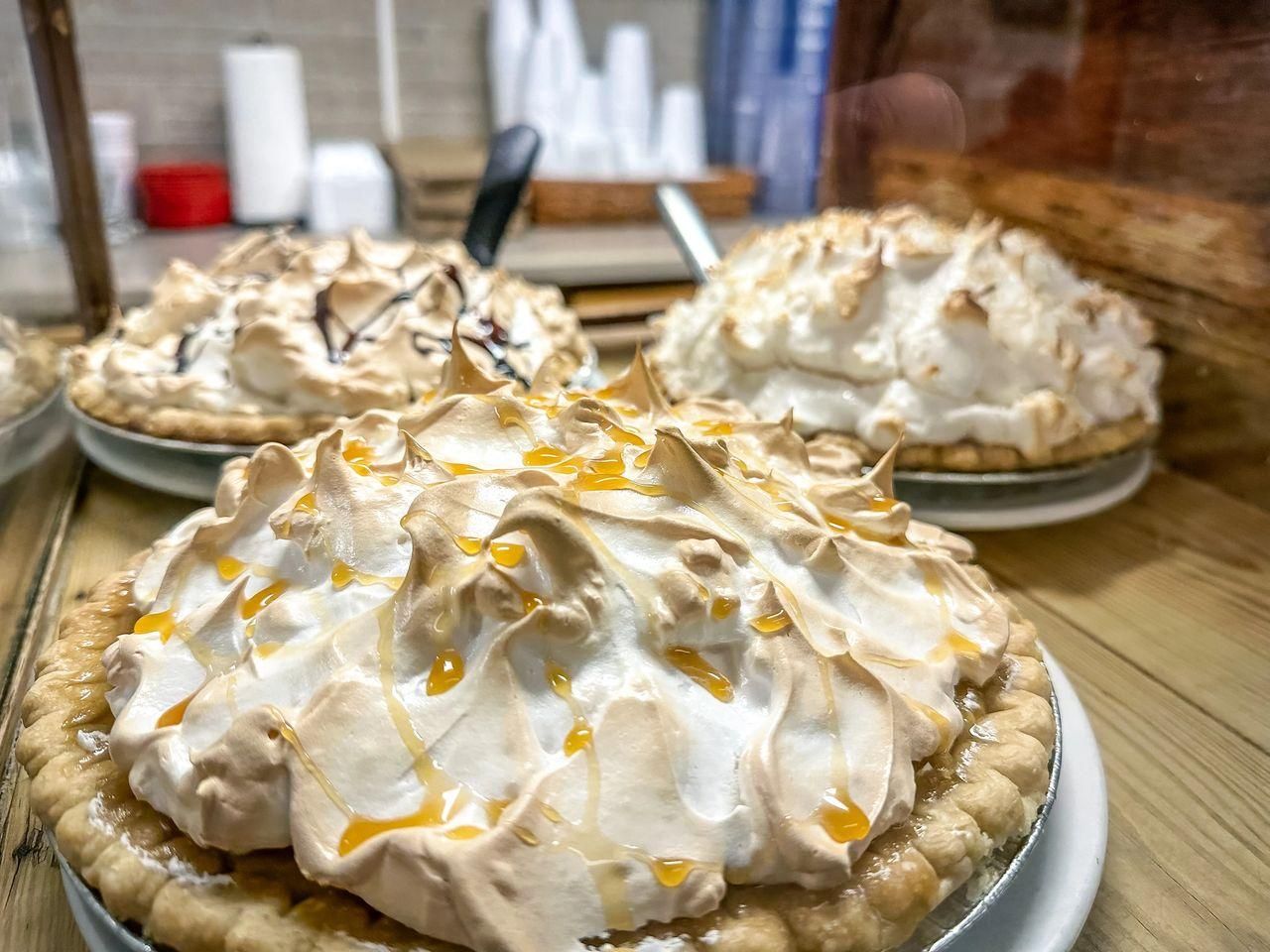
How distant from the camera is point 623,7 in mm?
4535

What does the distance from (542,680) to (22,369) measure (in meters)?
Answer: 1.43

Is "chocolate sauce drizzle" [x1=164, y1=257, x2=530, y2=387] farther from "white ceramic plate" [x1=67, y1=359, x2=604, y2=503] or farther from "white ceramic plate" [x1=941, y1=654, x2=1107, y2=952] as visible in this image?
"white ceramic plate" [x1=941, y1=654, x2=1107, y2=952]

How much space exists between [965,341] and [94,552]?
147 cm

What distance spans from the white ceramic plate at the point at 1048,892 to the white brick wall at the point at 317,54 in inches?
161

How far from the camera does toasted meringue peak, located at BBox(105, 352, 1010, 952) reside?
74cm

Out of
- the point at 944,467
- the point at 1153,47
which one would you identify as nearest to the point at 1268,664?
the point at 944,467

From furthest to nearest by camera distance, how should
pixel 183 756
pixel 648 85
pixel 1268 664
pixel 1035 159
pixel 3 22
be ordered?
pixel 648 85 < pixel 1035 159 < pixel 3 22 < pixel 1268 664 < pixel 183 756

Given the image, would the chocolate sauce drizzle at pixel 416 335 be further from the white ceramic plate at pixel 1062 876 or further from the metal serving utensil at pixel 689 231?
the white ceramic plate at pixel 1062 876

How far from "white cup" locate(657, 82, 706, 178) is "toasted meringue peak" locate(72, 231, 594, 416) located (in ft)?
8.07

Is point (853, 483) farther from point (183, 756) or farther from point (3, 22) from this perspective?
point (3, 22)

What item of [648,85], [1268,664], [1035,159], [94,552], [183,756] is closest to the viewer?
[183,756]

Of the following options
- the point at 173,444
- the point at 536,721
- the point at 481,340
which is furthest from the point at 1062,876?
the point at 173,444

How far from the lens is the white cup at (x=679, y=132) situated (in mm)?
4309

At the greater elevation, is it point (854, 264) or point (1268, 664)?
point (854, 264)
